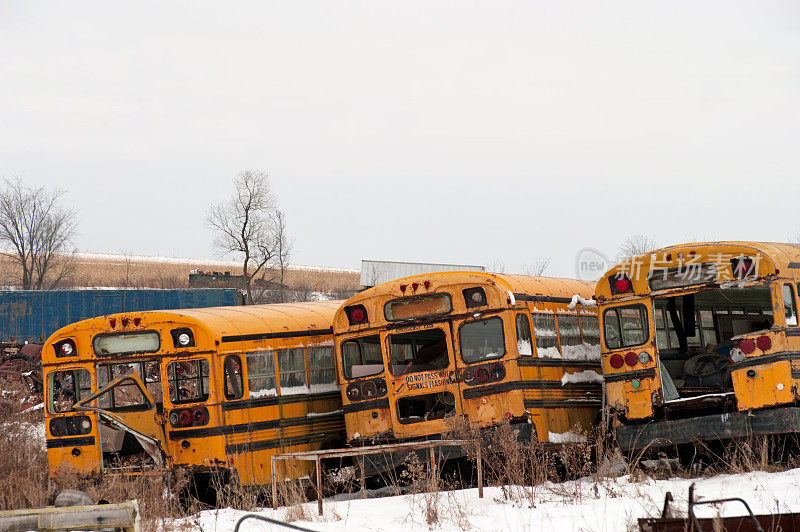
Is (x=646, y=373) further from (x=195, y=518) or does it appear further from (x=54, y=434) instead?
(x=54, y=434)

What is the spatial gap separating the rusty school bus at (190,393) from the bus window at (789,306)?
5.86 m

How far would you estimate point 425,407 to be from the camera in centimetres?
1102

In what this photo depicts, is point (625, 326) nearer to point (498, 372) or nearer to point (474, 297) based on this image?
point (498, 372)

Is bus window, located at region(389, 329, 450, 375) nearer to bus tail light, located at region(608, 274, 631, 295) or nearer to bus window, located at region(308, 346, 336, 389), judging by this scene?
bus window, located at region(308, 346, 336, 389)

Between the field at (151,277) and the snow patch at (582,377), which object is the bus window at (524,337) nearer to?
the snow patch at (582,377)

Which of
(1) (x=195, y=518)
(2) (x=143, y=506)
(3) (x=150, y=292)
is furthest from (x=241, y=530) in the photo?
(3) (x=150, y=292)

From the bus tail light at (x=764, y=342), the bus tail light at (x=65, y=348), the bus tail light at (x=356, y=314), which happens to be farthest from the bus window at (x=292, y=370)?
the bus tail light at (x=764, y=342)

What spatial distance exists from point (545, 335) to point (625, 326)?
0.96 meters

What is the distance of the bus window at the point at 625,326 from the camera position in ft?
33.6

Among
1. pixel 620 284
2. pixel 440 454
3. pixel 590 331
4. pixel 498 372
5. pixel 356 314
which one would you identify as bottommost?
pixel 440 454

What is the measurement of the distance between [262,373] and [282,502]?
Result: 63.3 inches

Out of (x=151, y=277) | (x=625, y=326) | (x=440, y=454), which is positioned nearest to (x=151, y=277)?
(x=151, y=277)

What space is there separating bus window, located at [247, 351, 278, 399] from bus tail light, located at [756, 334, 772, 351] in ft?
18.6

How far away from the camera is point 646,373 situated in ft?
33.1
